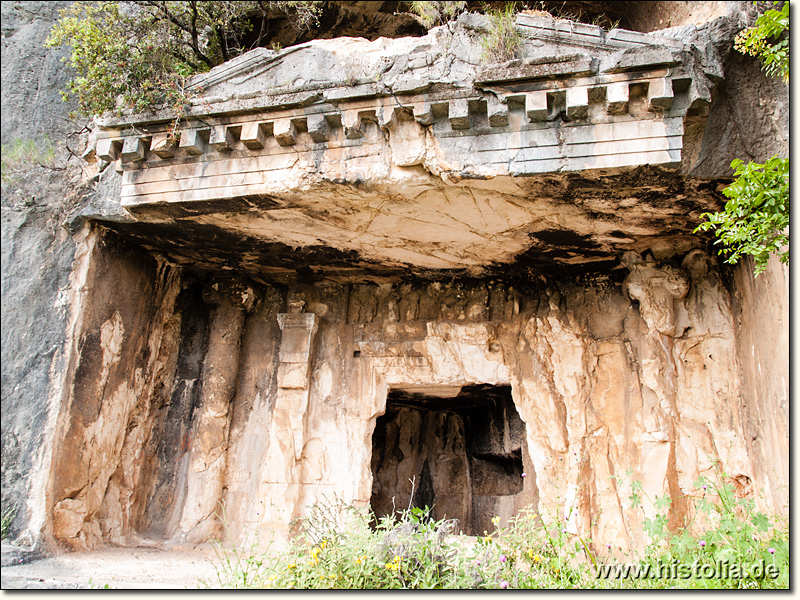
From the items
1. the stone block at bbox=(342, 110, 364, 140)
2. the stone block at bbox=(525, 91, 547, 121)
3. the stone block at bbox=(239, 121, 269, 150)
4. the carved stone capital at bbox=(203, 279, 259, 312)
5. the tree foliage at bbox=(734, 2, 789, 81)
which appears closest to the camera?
the tree foliage at bbox=(734, 2, 789, 81)

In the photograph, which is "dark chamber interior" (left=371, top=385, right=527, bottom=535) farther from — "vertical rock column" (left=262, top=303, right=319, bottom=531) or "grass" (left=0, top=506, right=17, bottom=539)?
"grass" (left=0, top=506, right=17, bottom=539)

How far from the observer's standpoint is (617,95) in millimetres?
3768

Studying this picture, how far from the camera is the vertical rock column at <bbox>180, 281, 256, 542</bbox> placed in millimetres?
5598

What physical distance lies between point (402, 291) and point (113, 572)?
3.48 m

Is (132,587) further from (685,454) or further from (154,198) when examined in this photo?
(685,454)

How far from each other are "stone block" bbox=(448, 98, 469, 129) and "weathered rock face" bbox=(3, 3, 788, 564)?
26mm

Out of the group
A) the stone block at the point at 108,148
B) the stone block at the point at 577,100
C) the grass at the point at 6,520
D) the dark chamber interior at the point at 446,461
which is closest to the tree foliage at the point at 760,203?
the stone block at the point at 577,100

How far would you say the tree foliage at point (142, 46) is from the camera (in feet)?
15.1

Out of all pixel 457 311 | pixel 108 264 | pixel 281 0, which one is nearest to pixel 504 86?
pixel 457 311

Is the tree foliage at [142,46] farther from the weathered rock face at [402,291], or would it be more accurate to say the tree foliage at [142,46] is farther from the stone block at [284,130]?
the stone block at [284,130]

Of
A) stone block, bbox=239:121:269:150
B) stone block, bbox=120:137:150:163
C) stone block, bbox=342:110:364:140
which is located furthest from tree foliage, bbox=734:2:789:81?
stone block, bbox=120:137:150:163

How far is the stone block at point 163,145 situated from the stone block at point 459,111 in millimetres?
2091

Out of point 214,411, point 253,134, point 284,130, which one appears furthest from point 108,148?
point 214,411

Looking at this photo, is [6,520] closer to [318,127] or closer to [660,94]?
[318,127]
